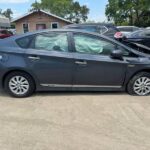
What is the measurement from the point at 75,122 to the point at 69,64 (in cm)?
202

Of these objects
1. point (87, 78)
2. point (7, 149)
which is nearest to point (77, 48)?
point (87, 78)

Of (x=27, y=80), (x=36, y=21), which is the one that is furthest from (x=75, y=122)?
(x=36, y=21)

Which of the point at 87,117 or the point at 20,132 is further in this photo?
the point at 87,117

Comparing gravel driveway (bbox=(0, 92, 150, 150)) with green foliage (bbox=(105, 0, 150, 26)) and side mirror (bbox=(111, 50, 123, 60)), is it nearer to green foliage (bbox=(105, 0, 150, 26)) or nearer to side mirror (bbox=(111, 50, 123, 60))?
side mirror (bbox=(111, 50, 123, 60))

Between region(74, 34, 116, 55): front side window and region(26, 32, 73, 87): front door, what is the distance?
0.27m

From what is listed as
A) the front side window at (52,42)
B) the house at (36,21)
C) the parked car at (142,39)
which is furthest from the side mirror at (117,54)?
the house at (36,21)

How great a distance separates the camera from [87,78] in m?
7.71

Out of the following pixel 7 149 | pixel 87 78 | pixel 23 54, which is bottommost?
pixel 7 149

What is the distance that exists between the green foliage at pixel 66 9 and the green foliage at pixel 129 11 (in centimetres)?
2975

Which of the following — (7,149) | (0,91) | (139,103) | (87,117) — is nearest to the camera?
(7,149)

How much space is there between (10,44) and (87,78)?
187 centimetres

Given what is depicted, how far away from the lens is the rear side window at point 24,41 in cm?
779

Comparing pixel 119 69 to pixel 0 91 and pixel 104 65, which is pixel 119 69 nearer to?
pixel 104 65

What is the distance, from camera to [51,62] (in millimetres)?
7652
